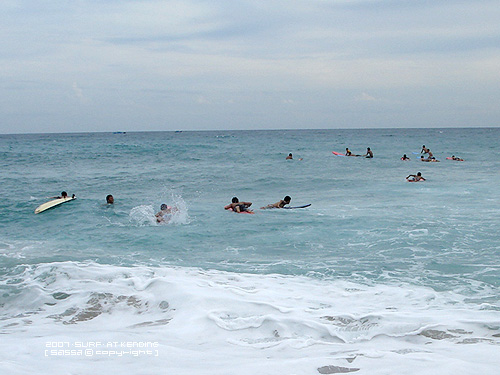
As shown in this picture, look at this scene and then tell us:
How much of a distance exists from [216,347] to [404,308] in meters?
3.42

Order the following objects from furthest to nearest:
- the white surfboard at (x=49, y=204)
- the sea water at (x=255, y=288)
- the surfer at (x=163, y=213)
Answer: the white surfboard at (x=49, y=204)
the surfer at (x=163, y=213)
the sea water at (x=255, y=288)

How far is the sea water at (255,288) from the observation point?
20.3 feet

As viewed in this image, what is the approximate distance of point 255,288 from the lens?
9.26 metres

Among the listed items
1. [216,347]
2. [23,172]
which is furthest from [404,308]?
[23,172]

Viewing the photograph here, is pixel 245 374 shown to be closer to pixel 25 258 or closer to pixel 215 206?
pixel 25 258

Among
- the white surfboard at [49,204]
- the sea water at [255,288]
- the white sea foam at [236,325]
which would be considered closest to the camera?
the white sea foam at [236,325]

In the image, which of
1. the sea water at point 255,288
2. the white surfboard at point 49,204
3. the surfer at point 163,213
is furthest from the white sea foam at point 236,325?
the white surfboard at point 49,204

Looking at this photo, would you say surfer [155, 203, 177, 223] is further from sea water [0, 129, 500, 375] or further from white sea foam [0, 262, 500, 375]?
white sea foam [0, 262, 500, 375]

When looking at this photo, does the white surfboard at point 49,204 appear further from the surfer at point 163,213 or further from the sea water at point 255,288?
the surfer at point 163,213

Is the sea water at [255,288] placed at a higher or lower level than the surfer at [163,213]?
lower

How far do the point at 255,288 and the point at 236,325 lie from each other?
6.13 feet

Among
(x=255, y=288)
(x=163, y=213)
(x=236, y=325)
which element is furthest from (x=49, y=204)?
(x=236, y=325)

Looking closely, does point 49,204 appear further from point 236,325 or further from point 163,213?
point 236,325

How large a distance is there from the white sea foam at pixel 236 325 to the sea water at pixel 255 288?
0.03m
